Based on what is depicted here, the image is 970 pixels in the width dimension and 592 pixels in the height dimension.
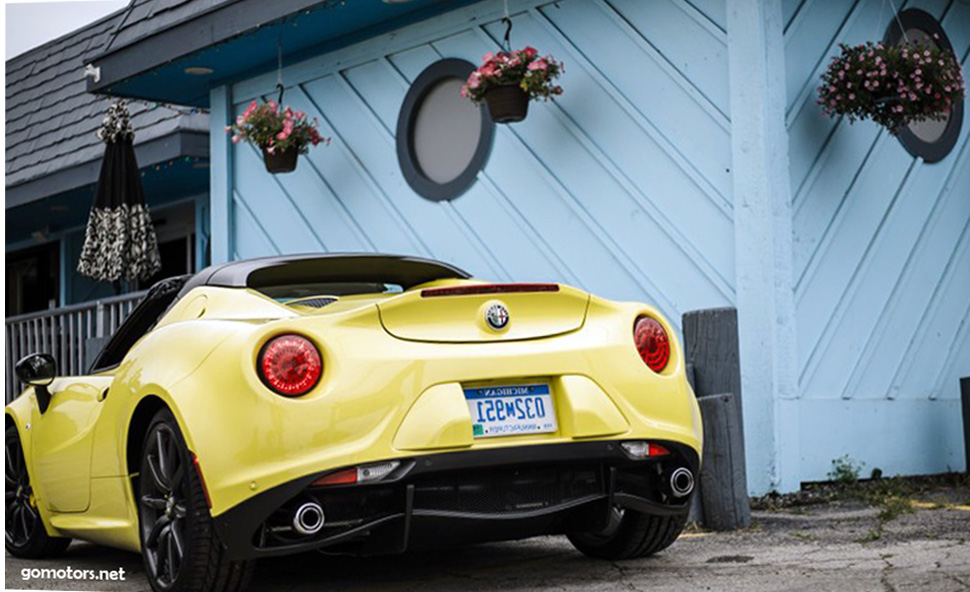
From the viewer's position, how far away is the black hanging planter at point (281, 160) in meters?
9.43

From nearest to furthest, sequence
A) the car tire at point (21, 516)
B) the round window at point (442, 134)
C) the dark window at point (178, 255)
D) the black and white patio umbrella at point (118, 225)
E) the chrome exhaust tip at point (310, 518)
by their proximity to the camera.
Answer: the chrome exhaust tip at point (310, 518)
the car tire at point (21, 516)
the round window at point (442, 134)
the black and white patio umbrella at point (118, 225)
the dark window at point (178, 255)

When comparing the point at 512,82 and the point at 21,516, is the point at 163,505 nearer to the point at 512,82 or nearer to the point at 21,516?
the point at 21,516

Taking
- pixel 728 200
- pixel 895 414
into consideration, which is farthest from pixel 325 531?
pixel 895 414

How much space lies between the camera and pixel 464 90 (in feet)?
26.6

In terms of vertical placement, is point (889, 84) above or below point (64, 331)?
above

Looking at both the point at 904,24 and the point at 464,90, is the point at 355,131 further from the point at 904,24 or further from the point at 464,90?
the point at 904,24

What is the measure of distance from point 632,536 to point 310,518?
1380 millimetres

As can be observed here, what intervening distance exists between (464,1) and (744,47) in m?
2.33

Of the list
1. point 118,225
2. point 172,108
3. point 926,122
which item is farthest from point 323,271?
point 172,108

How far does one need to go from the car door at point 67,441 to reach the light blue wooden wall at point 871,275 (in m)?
3.75

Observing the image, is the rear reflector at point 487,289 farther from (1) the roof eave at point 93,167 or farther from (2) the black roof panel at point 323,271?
(1) the roof eave at point 93,167

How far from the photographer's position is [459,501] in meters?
4.22

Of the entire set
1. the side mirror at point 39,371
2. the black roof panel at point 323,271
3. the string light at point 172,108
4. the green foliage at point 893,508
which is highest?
the string light at point 172,108

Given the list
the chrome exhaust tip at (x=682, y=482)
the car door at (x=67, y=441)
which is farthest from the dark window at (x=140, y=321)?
the chrome exhaust tip at (x=682, y=482)
